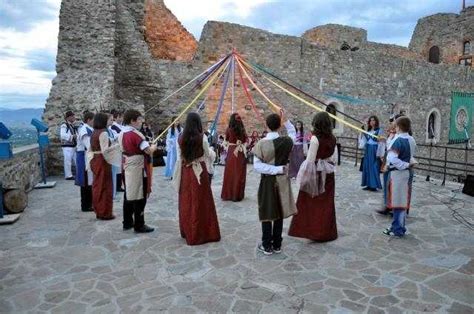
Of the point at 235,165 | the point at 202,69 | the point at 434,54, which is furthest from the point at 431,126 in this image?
the point at 235,165

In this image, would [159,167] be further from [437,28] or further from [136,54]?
[437,28]

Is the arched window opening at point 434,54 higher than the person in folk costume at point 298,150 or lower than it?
higher

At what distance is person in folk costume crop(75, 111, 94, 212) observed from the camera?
6531 millimetres

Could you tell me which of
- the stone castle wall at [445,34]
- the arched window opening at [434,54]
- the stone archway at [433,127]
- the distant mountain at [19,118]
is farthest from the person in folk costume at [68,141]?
the arched window opening at [434,54]

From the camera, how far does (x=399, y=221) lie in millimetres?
5223

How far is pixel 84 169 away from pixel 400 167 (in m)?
5.11

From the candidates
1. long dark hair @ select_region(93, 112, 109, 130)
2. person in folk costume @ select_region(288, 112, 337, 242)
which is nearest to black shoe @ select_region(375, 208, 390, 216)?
person in folk costume @ select_region(288, 112, 337, 242)

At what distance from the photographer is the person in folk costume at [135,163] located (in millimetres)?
5152

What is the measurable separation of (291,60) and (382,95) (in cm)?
574

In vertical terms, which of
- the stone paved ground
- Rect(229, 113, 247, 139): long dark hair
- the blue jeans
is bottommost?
the stone paved ground

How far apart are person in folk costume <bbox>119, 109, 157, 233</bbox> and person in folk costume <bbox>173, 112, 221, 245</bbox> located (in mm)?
574

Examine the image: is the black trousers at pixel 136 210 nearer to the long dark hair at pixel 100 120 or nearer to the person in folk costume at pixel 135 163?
the person in folk costume at pixel 135 163

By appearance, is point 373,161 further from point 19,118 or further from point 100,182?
point 19,118

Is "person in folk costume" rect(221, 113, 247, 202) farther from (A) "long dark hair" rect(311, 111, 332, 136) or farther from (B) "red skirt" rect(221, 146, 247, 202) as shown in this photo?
(A) "long dark hair" rect(311, 111, 332, 136)
